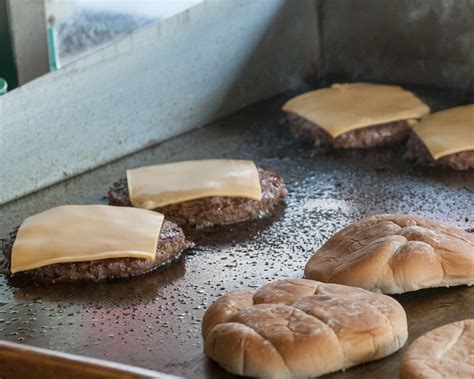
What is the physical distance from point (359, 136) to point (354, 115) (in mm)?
163

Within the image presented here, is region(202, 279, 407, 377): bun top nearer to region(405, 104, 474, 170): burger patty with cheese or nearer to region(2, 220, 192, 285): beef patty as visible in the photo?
region(2, 220, 192, 285): beef patty

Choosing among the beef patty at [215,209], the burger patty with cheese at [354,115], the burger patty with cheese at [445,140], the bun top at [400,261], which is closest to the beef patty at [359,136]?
the burger patty with cheese at [354,115]

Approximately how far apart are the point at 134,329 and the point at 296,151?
7.00 ft

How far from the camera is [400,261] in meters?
3.60

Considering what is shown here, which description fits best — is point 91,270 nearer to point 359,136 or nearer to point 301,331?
point 301,331

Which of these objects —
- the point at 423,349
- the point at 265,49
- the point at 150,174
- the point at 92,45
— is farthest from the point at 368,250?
the point at 92,45

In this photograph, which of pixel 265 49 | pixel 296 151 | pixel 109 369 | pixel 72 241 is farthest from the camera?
pixel 265 49

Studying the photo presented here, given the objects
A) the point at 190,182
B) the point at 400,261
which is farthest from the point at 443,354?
the point at 190,182

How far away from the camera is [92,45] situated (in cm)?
689

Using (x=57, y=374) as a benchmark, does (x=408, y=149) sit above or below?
below

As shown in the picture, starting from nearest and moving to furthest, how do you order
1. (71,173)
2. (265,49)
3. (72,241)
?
1. (72,241)
2. (71,173)
3. (265,49)

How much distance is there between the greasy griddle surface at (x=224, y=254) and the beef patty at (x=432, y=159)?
71 millimetres

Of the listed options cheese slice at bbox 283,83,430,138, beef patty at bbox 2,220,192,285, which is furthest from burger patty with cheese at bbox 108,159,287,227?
cheese slice at bbox 283,83,430,138

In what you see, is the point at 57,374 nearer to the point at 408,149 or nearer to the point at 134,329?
the point at 134,329
